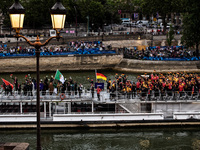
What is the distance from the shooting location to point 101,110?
28.1 m

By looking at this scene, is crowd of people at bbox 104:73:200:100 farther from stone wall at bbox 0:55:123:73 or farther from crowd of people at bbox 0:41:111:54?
crowd of people at bbox 0:41:111:54

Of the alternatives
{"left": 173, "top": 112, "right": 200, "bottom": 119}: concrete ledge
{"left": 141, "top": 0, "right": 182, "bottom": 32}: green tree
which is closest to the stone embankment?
{"left": 141, "top": 0, "right": 182, "bottom": 32}: green tree

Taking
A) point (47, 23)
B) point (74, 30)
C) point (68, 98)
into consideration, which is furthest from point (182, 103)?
point (47, 23)

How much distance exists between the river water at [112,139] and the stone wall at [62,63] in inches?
1116

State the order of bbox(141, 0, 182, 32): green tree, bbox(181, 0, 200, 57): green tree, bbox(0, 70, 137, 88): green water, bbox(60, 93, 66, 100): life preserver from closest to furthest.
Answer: bbox(60, 93, 66, 100): life preserver < bbox(0, 70, 137, 88): green water < bbox(181, 0, 200, 57): green tree < bbox(141, 0, 182, 32): green tree

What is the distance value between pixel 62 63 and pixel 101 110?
91.2ft

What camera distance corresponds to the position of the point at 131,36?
64938 mm

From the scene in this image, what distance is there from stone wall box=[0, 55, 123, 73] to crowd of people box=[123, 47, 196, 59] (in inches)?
70.5

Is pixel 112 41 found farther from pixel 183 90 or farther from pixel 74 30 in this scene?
pixel 183 90

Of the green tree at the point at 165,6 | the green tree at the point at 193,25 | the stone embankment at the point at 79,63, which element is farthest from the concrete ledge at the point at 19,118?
the green tree at the point at 165,6

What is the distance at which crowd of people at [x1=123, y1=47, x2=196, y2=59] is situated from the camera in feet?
177

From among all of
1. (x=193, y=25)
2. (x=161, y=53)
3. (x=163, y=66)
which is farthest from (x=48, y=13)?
(x=193, y=25)

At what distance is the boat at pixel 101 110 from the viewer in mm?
27031

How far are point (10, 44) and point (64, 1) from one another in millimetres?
15836
